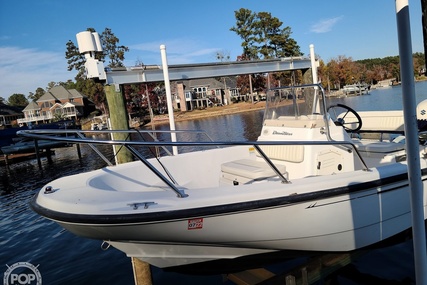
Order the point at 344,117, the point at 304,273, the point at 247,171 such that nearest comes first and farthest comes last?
the point at 304,273
the point at 247,171
the point at 344,117

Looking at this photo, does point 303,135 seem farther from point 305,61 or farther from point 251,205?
point 305,61

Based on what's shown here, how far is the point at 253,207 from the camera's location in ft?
10.2

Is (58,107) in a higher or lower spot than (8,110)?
lower

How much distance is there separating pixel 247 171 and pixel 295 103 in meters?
1.41

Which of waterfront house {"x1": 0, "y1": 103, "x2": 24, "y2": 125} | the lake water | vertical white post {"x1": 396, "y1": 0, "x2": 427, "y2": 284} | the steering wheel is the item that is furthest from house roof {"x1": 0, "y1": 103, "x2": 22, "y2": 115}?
vertical white post {"x1": 396, "y1": 0, "x2": 427, "y2": 284}

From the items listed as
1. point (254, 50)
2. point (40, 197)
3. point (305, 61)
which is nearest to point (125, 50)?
point (254, 50)
